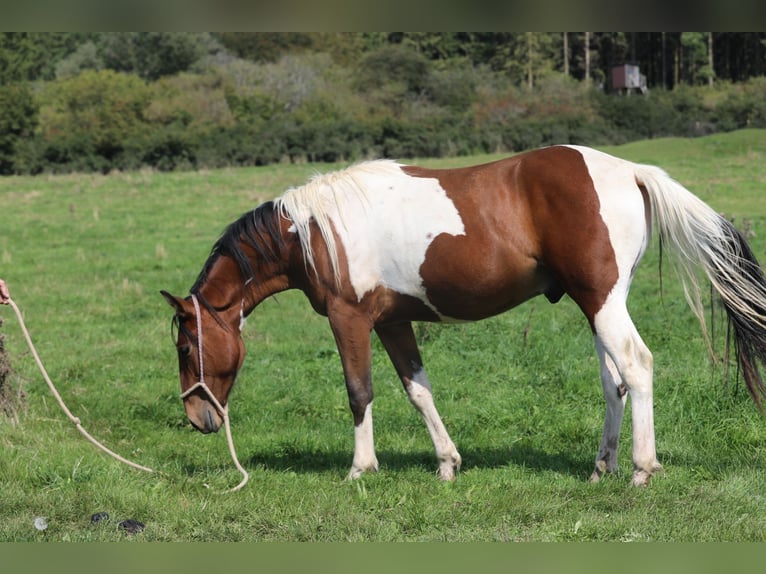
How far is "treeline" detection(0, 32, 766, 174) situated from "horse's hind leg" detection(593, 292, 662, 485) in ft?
97.7

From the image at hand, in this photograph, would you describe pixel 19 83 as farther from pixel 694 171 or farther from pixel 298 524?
pixel 298 524

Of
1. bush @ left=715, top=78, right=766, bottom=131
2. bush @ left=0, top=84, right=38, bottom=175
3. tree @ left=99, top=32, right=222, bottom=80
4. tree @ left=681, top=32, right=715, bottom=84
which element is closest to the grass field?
bush @ left=715, top=78, right=766, bottom=131

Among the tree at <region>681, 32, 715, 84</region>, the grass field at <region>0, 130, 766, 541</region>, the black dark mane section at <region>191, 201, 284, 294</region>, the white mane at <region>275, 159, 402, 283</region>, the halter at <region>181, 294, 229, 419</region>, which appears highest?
the tree at <region>681, 32, 715, 84</region>

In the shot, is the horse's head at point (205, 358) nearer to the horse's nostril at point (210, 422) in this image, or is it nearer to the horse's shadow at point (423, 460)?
the horse's nostril at point (210, 422)

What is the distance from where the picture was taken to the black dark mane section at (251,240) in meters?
6.15

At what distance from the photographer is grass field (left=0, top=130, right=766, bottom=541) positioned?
511 cm

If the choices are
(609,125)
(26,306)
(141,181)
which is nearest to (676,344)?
(26,306)

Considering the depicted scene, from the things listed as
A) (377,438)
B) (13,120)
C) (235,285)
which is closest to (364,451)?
(377,438)

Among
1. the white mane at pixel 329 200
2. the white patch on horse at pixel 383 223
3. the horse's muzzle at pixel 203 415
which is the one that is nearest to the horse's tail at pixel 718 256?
the white patch on horse at pixel 383 223

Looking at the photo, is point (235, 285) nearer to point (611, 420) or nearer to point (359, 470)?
point (359, 470)

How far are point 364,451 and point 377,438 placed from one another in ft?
3.70

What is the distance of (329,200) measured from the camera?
6.03m

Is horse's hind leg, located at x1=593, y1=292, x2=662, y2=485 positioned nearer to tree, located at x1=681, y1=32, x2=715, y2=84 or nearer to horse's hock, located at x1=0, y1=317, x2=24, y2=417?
horse's hock, located at x1=0, y1=317, x2=24, y2=417

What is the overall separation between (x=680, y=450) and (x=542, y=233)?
2.09 meters
